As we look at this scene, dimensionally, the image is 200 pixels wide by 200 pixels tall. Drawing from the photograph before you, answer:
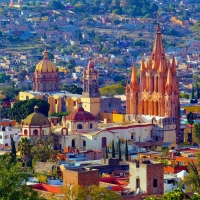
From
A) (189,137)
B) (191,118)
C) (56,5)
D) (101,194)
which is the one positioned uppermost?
(56,5)

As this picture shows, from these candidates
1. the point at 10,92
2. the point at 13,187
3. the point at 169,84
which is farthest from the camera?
the point at 10,92

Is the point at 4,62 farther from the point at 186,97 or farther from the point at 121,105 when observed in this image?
the point at 121,105

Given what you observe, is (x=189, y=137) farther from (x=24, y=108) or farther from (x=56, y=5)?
(x=56, y=5)

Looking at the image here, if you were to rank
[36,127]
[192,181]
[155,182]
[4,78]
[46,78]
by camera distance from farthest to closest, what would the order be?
[4,78], [46,78], [36,127], [192,181], [155,182]

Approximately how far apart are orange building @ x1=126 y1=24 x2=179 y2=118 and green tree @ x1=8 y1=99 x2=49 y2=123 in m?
7.77

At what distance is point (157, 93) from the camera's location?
83750 millimetres

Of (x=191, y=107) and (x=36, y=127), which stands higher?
(x=191, y=107)

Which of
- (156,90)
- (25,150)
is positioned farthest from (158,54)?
(25,150)

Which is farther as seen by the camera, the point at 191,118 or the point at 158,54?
the point at 191,118

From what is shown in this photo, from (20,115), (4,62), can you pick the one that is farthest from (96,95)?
(4,62)

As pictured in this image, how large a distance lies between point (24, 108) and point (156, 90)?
35.9 feet

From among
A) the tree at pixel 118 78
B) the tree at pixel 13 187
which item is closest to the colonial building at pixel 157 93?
the tree at pixel 13 187

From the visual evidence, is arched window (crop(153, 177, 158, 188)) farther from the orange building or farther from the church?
the orange building

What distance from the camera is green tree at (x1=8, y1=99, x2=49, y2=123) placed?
9038 cm
